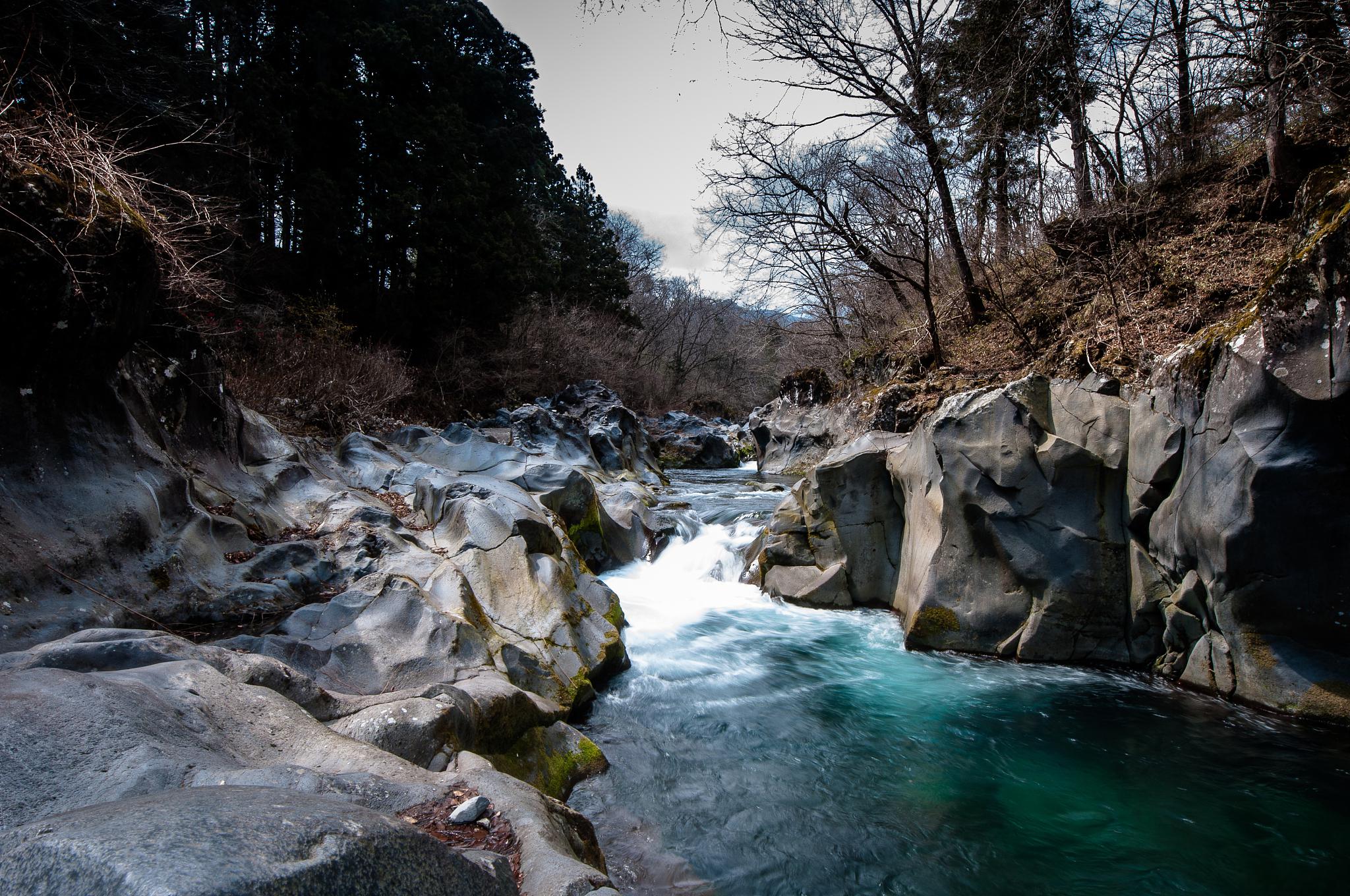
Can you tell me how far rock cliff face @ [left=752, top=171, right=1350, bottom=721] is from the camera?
4.34 metres

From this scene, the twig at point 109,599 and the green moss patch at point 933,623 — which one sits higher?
the twig at point 109,599

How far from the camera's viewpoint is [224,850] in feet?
3.99

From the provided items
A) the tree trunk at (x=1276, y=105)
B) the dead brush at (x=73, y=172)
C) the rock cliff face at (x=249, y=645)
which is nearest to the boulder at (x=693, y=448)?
the rock cliff face at (x=249, y=645)

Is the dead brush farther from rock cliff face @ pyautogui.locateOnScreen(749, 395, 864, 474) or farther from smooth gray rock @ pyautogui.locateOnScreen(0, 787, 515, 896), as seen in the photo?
rock cliff face @ pyautogui.locateOnScreen(749, 395, 864, 474)

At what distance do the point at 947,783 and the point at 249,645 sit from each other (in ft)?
15.5

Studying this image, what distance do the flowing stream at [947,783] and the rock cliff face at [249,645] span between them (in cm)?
65

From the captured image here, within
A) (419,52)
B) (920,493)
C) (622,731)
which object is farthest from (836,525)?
(419,52)

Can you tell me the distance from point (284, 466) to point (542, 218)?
20.3 metres

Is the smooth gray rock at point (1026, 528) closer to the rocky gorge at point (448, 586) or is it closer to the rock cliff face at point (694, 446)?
the rocky gorge at point (448, 586)

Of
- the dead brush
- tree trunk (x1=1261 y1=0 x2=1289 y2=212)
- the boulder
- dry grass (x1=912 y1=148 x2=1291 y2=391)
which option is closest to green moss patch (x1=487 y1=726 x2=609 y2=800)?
the dead brush

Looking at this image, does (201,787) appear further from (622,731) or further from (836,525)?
(836,525)

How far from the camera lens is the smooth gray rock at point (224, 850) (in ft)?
3.70

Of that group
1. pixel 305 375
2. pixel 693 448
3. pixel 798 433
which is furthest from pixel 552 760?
pixel 693 448

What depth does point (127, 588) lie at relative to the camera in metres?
4.04
